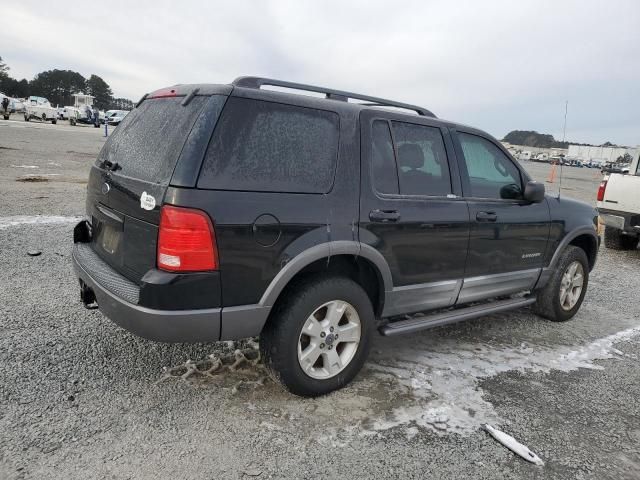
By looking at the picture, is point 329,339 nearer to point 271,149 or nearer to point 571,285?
point 271,149

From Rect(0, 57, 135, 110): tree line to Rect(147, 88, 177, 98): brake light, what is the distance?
104 m

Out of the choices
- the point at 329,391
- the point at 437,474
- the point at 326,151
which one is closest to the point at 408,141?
the point at 326,151

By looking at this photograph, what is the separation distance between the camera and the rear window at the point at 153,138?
2.68 metres

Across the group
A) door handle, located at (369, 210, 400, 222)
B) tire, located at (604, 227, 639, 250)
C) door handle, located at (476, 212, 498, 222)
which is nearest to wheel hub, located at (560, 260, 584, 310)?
door handle, located at (476, 212, 498, 222)

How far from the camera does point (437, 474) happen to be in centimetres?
249

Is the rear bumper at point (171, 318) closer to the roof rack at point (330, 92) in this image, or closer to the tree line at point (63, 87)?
the roof rack at point (330, 92)

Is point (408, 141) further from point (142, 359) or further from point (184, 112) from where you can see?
point (142, 359)

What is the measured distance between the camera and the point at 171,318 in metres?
2.54

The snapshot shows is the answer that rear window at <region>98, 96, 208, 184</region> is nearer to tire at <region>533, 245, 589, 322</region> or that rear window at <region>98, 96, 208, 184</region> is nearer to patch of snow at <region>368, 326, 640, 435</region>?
patch of snow at <region>368, 326, 640, 435</region>

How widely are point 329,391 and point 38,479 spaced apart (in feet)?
5.32

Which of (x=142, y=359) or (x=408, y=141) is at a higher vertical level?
(x=408, y=141)

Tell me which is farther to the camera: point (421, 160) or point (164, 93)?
point (421, 160)

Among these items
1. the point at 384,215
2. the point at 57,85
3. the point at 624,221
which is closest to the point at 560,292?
the point at 384,215

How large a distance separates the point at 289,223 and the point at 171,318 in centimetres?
81
